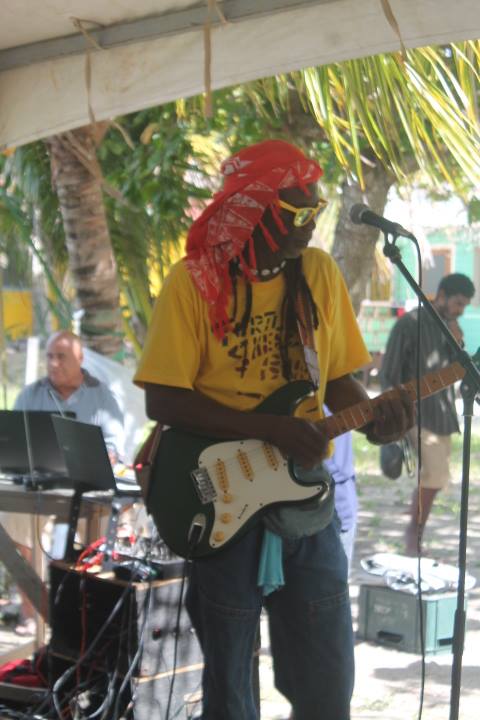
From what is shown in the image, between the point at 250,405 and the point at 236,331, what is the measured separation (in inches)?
7.8

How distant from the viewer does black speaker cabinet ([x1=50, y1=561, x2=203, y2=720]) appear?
3.96 m

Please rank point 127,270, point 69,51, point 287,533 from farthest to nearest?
1. point 127,270
2. point 69,51
3. point 287,533

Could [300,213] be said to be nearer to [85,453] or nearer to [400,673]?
[85,453]

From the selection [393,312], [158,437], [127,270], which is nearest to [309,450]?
[158,437]

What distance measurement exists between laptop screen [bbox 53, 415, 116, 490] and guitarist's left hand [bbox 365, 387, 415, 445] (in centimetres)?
154

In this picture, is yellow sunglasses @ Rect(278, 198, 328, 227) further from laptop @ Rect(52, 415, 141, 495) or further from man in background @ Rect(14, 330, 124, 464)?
man in background @ Rect(14, 330, 124, 464)

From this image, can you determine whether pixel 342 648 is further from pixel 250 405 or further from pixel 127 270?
pixel 127 270

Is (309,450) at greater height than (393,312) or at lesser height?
lesser

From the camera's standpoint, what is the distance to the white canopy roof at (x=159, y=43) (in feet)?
9.70

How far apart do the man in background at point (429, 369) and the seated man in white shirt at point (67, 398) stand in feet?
6.48

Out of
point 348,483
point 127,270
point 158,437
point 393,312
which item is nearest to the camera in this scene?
point 158,437

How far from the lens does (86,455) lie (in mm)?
4367

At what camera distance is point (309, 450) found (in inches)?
112

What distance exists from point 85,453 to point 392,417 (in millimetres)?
1766
